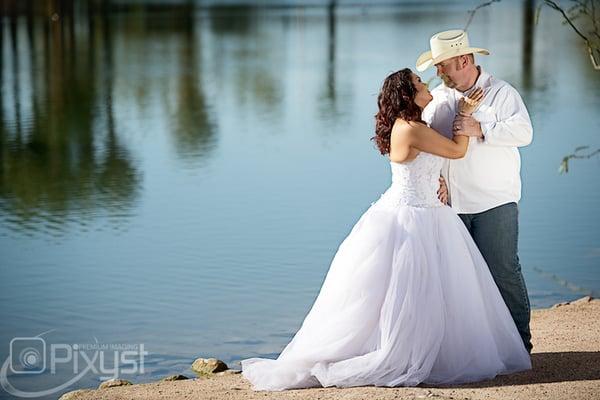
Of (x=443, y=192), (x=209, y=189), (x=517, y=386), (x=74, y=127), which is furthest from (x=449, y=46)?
(x=74, y=127)

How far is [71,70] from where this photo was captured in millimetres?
27422

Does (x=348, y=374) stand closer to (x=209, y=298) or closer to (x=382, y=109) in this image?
(x=382, y=109)

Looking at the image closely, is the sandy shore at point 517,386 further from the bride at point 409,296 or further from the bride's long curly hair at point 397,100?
the bride's long curly hair at point 397,100

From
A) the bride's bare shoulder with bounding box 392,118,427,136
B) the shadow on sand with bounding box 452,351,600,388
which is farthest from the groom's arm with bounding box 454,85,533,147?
the shadow on sand with bounding box 452,351,600,388

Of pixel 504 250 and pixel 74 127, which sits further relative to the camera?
pixel 74 127

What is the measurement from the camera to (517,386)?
5.58 metres

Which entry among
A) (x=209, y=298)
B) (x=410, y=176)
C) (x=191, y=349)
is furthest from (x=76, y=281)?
(x=410, y=176)

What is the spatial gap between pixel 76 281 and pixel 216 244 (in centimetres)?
152

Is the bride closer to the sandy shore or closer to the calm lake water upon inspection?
the sandy shore

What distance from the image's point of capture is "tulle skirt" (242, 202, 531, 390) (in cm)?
565

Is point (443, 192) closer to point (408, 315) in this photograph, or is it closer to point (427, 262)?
point (427, 262)

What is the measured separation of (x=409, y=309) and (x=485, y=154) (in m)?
0.79

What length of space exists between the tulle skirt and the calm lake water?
1.72 m

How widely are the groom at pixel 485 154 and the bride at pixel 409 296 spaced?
124mm
